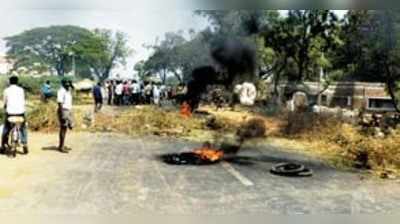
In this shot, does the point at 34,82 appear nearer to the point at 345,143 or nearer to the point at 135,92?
the point at 135,92

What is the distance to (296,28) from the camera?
301 inches

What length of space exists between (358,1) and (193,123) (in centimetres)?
341

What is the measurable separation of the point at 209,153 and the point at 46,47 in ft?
7.61

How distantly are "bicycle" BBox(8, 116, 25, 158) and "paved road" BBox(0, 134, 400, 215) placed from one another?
0.24 m

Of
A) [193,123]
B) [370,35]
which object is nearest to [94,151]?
[193,123]

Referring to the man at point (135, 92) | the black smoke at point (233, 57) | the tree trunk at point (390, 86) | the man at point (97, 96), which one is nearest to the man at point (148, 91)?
the man at point (135, 92)

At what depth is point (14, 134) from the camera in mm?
6957

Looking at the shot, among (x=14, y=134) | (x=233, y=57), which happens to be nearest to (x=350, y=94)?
(x=233, y=57)

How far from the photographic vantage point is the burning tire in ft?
22.1

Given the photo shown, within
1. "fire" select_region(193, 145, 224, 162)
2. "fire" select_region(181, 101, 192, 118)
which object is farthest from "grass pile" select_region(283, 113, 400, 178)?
"fire" select_region(181, 101, 192, 118)

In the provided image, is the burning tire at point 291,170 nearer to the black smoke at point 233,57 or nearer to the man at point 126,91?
the black smoke at point 233,57

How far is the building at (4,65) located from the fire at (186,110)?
7.37 ft

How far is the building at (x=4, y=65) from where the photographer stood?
669cm

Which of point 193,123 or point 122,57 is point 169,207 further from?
point 193,123
